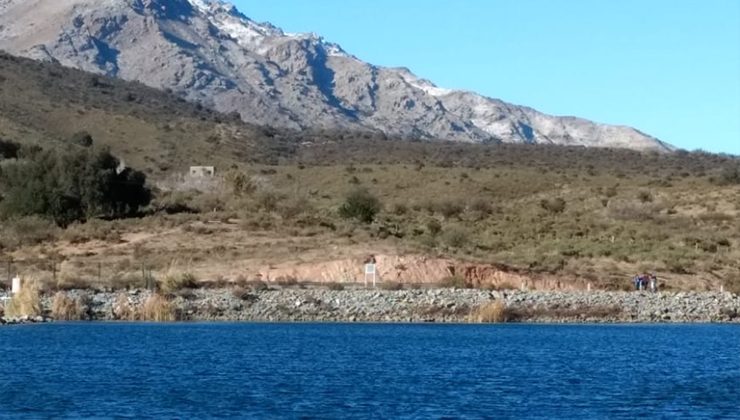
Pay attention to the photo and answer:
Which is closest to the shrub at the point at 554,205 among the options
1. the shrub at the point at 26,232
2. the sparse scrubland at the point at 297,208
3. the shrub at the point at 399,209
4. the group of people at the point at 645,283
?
the sparse scrubland at the point at 297,208

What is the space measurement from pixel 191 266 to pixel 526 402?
3408cm

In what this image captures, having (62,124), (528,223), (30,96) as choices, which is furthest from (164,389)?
(30,96)

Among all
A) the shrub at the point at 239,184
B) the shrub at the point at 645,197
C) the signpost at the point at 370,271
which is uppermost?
the shrub at the point at 239,184

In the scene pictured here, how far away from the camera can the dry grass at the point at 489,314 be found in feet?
170

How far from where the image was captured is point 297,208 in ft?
259

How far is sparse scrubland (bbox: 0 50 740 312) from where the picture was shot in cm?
6234

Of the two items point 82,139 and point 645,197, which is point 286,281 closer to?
point 645,197

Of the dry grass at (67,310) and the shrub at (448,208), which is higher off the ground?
the shrub at (448,208)

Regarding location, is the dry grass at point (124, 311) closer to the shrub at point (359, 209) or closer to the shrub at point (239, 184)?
the shrub at point (359, 209)

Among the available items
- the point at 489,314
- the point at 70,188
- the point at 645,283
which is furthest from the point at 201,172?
the point at 489,314

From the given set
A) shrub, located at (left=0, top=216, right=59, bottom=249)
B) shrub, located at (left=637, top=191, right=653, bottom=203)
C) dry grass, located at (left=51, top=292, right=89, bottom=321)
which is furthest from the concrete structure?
dry grass, located at (left=51, top=292, right=89, bottom=321)

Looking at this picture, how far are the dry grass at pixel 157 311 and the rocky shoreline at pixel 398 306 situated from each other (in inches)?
11.6

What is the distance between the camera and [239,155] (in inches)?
4759

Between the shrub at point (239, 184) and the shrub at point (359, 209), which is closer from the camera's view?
→ the shrub at point (359, 209)
